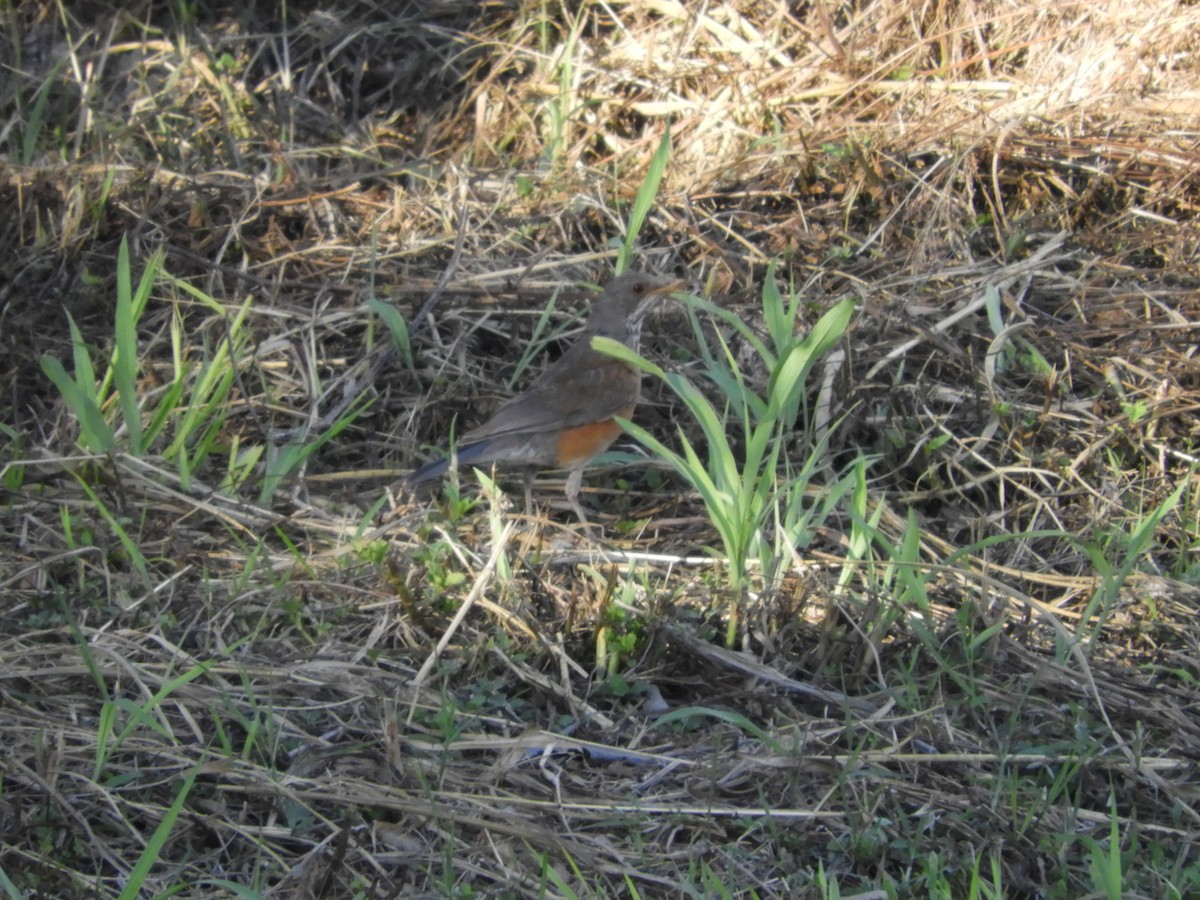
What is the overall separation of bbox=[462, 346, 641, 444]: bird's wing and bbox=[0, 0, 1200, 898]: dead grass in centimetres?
26

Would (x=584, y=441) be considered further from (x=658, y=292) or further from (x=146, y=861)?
(x=146, y=861)

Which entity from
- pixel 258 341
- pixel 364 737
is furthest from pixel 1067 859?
pixel 258 341

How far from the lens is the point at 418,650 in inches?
157

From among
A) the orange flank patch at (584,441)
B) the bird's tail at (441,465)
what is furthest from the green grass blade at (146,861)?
the orange flank patch at (584,441)

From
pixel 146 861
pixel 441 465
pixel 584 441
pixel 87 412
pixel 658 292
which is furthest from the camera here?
pixel 658 292

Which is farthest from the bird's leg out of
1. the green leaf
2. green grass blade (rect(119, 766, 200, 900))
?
green grass blade (rect(119, 766, 200, 900))

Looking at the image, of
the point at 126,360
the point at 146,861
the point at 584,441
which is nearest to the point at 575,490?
the point at 584,441

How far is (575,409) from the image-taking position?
5.28 meters

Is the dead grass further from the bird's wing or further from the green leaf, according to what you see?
the green leaf

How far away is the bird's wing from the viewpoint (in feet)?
17.1

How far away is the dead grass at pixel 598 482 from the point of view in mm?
3311

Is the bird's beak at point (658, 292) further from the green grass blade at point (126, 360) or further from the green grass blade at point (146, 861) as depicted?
the green grass blade at point (146, 861)

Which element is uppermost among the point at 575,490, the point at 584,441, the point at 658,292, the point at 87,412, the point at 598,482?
the point at 87,412

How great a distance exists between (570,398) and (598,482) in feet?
1.43
